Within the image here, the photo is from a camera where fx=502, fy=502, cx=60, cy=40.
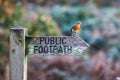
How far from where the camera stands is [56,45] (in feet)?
13.1

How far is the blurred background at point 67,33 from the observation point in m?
7.35

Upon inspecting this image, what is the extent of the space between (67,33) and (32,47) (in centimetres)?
475

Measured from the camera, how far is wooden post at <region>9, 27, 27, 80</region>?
3.95m

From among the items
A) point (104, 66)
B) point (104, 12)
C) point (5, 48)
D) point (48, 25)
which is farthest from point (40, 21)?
point (104, 12)

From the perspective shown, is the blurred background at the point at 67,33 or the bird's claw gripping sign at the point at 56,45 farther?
the blurred background at the point at 67,33

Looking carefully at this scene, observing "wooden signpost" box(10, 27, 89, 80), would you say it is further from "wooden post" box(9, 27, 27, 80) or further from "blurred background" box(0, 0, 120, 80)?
"blurred background" box(0, 0, 120, 80)

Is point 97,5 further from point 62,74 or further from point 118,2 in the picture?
point 62,74

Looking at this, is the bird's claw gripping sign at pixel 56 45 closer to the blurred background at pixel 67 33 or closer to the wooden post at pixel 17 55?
the wooden post at pixel 17 55

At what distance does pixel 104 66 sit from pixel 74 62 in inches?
28.9

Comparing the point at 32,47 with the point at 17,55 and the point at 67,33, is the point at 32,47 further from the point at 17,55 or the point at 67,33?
the point at 67,33

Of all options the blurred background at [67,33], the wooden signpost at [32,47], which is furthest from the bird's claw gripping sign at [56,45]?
the blurred background at [67,33]

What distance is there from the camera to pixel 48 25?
7.98 metres

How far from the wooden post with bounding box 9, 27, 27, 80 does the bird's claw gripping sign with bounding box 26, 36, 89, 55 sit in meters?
0.06

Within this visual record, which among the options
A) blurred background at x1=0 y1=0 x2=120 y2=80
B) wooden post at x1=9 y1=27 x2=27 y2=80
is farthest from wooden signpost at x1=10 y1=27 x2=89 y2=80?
blurred background at x1=0 y1=0 x2=120 y2=80
